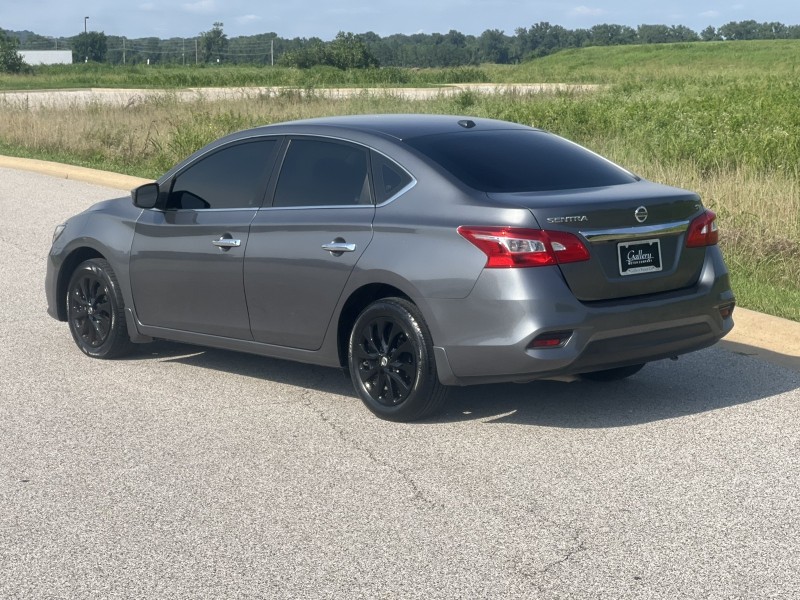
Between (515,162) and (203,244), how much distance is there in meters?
2.04

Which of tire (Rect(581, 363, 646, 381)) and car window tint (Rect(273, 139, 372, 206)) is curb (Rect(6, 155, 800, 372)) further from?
car window tint (Rect(273, 139, 372, 206))

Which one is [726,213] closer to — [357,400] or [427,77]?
[357,400]

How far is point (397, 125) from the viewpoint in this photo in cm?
745

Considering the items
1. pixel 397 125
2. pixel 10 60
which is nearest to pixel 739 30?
pixel 10 60

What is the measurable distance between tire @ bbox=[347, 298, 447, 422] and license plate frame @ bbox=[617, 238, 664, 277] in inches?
42.4

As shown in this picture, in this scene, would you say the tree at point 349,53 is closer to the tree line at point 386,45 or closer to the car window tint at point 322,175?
the tree line at point 386,45

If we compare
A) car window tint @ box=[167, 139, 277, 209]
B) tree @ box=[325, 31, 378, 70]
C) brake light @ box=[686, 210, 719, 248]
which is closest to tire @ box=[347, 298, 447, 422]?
car window tint @ box=[167, 139, 277, 209]

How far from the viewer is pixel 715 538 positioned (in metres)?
4.99

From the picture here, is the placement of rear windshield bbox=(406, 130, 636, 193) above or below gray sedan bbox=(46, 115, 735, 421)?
above

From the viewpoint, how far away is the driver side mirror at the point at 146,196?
8102 millimetres

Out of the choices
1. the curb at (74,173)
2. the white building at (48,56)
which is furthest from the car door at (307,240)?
the white building at (48,56)

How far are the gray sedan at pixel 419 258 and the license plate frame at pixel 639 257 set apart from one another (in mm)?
10

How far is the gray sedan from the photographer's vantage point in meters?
6.33

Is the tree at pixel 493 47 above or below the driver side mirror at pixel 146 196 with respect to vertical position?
above
